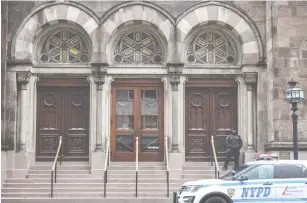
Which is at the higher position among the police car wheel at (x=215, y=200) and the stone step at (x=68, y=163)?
the stone step at (x=68, y=163)

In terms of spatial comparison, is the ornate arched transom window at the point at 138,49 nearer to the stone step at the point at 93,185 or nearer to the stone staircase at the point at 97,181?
the stone staircase at the point at 97,181

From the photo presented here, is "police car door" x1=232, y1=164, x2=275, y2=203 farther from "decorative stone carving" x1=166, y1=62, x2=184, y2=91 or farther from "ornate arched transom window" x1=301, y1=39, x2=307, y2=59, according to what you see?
"decorative stone carving" x1=166, y1=62, x2=184, y2=91

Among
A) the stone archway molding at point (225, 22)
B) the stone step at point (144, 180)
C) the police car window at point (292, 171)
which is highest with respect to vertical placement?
the stone archway molding at point (225, 22)

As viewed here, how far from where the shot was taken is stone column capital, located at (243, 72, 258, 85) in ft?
70.0

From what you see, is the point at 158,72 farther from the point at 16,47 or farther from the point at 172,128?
the point at 16,47

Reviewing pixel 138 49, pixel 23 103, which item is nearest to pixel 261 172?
pixel 138 49

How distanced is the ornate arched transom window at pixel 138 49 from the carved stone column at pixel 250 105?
3152 millimetres

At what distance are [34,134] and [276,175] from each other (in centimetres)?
958

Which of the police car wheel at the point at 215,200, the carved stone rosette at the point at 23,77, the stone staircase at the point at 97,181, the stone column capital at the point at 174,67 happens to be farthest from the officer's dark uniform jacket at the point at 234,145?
the carved stone rosette at the point at 23,77

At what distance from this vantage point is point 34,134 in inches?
852

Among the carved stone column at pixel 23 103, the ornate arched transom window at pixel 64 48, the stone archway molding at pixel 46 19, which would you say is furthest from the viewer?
the ornate arched transom window at pixel 64 48

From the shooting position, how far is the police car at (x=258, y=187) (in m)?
15.1

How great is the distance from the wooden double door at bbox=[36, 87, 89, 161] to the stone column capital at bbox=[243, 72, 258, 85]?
5560 millimetres

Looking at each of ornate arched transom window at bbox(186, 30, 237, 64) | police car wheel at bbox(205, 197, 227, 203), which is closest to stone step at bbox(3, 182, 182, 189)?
police car wheel at bbox(205, 197, 227, 203)
